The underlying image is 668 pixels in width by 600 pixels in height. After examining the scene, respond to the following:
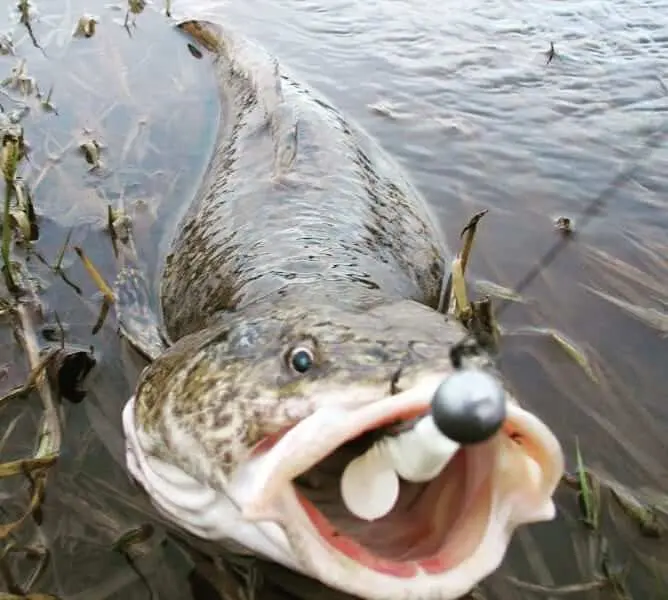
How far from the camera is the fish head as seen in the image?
1.55m

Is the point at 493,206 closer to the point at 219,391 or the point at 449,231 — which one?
the point at 449,231

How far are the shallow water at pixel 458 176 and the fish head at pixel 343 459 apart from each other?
633mm

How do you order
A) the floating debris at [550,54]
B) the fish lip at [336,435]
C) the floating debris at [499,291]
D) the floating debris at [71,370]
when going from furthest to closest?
the floating debris at [550,54], the floating debris at [499,291], the floating debris at [71,370], the fish lip at [336,435]

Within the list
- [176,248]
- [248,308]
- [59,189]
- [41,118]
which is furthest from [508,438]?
[41,118]

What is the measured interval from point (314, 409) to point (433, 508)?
0.30 metres

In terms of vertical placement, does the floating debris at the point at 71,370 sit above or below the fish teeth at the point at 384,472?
below

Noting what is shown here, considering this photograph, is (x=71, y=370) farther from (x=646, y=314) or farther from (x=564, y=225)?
(x=564, y=225)

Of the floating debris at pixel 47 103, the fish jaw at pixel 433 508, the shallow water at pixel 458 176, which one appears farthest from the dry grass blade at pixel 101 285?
the floating debris at pixel 47 103

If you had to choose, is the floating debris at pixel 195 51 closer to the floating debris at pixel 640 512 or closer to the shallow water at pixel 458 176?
the shallow water at pixel 458 176

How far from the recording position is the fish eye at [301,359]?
1842 millimetres

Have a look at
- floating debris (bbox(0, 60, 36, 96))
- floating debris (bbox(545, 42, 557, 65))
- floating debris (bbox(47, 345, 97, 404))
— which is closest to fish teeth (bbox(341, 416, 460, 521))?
floating debris (bbox(47, 345, 97, 404))

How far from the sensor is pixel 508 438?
63.6 inches

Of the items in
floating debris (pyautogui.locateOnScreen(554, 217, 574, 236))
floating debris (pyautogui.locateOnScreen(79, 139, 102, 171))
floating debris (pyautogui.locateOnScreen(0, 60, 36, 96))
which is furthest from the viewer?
floating debris (pyautogui.locateOnScreen(0, 60, 36, 96))

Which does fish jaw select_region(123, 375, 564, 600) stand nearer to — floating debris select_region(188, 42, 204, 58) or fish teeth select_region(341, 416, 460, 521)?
fish teeth select_region(341, 416, 460, 521)
